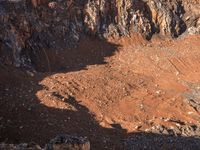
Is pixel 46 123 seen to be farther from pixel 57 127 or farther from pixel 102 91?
pixel 102 91

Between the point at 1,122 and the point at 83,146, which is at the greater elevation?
the point at 83,146

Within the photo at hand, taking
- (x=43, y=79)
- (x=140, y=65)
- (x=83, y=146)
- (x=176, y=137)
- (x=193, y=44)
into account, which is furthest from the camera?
(x=193, y=44)

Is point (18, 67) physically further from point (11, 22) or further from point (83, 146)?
point (83, 146)

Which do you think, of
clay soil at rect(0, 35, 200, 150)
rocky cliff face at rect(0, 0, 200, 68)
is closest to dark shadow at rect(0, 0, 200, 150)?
clay soil at rect(0, 35, 200, 150)

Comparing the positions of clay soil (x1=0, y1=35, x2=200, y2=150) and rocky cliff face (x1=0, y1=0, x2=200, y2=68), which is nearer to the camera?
clay soil (x1=0, y1=35, x2=200, y2=150)

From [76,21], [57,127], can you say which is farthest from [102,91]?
[76,21]

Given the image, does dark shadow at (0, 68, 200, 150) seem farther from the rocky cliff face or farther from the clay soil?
the rocky cliff face

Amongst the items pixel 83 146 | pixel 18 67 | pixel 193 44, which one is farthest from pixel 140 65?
pixel 83 146
